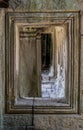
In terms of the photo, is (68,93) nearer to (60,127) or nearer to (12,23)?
(60,127)

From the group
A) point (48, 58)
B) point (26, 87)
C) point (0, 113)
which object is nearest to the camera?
point (0, 113)

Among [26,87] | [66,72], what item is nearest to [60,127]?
[66,72]

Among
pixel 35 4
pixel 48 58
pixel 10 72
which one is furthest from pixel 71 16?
pixel 48 58

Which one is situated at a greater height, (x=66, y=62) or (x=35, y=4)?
(x=35, y=4)

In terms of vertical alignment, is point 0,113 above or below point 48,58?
below

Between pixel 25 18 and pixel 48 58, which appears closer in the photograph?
pixel 25 18

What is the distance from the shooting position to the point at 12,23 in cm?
460

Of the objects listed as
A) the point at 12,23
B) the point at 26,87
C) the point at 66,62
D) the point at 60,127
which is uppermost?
the point at 12,23

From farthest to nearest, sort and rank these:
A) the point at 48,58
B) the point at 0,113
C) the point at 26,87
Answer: the point at 48,58
the point at 26,87
the point at 0,113

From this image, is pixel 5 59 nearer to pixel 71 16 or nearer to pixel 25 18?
pixel 25 18

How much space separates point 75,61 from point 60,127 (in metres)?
0.95

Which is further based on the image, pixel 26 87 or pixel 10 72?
pixel 26 87

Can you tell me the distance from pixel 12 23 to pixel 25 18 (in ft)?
0.64

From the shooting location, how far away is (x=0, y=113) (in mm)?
4469
